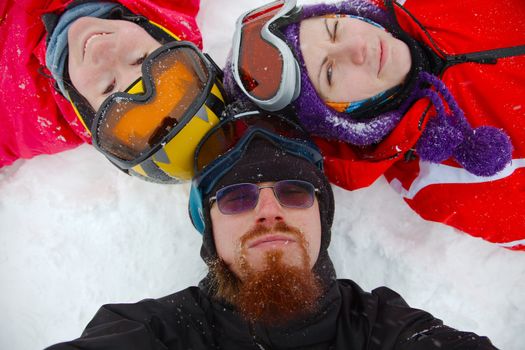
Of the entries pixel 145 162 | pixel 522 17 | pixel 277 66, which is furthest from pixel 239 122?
pixel 522 17

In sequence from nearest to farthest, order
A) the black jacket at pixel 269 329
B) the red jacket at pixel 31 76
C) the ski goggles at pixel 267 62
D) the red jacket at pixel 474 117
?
the black jacket at pixel 269 329
the ski goggles at pixel 267 62
the red jacket at pixel 474 117
the red jacket at pixel 31 76

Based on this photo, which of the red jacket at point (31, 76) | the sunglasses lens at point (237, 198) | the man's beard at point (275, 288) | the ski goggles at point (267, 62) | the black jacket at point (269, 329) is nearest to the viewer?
the man's beard at point (275, 288)

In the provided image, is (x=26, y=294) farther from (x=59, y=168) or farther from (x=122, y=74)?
(x=122, y=74)

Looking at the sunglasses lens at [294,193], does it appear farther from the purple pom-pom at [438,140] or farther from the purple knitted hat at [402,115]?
the purple pom-pom at [438,140]

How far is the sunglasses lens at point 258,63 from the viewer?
2.14m

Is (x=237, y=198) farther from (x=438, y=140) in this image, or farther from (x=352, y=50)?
(x=438, y=140)

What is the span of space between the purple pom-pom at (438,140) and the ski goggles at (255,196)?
0.64 metres

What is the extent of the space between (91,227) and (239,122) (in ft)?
4.25

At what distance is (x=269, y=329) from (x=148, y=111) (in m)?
1.12

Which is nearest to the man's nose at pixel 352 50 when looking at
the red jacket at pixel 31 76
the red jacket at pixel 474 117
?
the red jacket at pixel 474 117

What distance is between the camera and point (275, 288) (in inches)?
69.9

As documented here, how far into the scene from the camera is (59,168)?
2.93 meters

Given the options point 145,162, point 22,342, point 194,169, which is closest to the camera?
point 145,162

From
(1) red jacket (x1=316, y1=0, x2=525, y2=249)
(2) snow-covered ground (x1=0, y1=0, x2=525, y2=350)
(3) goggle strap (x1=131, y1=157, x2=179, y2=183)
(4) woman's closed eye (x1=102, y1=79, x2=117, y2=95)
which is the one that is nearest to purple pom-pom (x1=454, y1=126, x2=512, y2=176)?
(1) red jacket (x1=316, y1=0, x2=525, y2=249)
